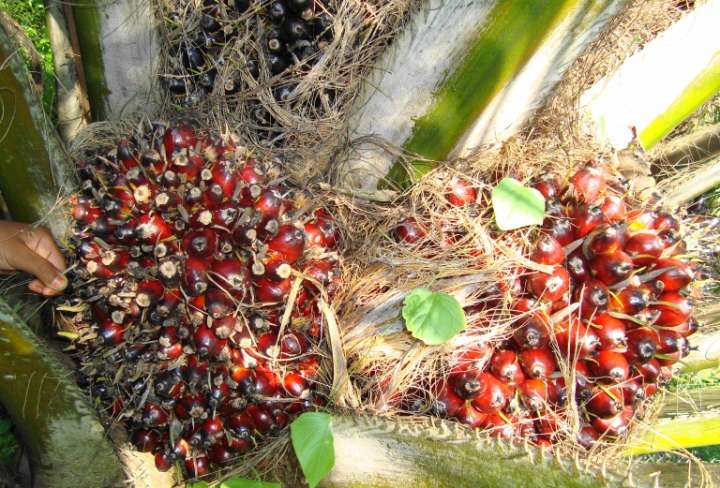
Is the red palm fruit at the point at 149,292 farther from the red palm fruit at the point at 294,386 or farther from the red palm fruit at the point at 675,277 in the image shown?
the red palm fruit at the point at 675,277

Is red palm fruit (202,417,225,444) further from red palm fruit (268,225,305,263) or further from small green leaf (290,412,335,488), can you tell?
red palm fruit (268,225,305,263)

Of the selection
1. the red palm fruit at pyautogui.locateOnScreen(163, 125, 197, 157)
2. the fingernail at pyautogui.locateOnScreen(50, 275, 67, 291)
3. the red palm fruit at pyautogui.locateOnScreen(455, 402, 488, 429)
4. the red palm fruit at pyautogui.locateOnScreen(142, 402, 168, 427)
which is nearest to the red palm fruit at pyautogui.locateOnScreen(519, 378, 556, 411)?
the red palm fruit at pyautogui.locateOnScreen(455, 402, 488, 429)

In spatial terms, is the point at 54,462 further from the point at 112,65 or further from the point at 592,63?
the point at 592,63

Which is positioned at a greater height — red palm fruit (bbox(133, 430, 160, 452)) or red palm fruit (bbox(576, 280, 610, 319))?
red palm fruit (bbox(576, 280, 610, 319))

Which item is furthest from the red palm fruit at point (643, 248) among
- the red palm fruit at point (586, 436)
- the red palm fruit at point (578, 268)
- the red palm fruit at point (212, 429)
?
the red palm fruit at point (212, 429)

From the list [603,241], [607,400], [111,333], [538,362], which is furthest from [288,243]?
[607,400]

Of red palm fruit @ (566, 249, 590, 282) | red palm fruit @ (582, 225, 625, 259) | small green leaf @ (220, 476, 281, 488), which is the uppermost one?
red palm fruit @ (582, 225, 625, 259)
